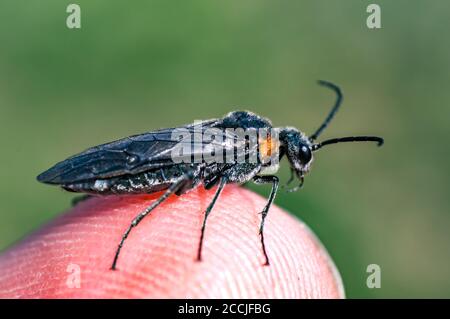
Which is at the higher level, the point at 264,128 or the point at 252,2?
the point at 252,2

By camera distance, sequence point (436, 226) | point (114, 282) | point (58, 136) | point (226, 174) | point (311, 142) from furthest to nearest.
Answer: point (58, 136) → point (436, 226) → point (311, 142) → point (226, 174) → point (114, 282)

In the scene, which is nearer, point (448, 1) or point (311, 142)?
point (311, 142)

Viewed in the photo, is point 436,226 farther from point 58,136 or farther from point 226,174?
point 58,136

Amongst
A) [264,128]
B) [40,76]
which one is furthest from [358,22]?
[264,128]

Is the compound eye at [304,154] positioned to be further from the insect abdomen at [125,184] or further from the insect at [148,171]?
the insect abdomen at [125,184]

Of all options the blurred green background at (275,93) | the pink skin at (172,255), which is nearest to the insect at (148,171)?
the pink skin at (172,255)

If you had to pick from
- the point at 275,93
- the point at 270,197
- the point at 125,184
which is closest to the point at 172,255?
the point at 125,184

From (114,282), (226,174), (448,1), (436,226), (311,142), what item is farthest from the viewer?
(448,1)
